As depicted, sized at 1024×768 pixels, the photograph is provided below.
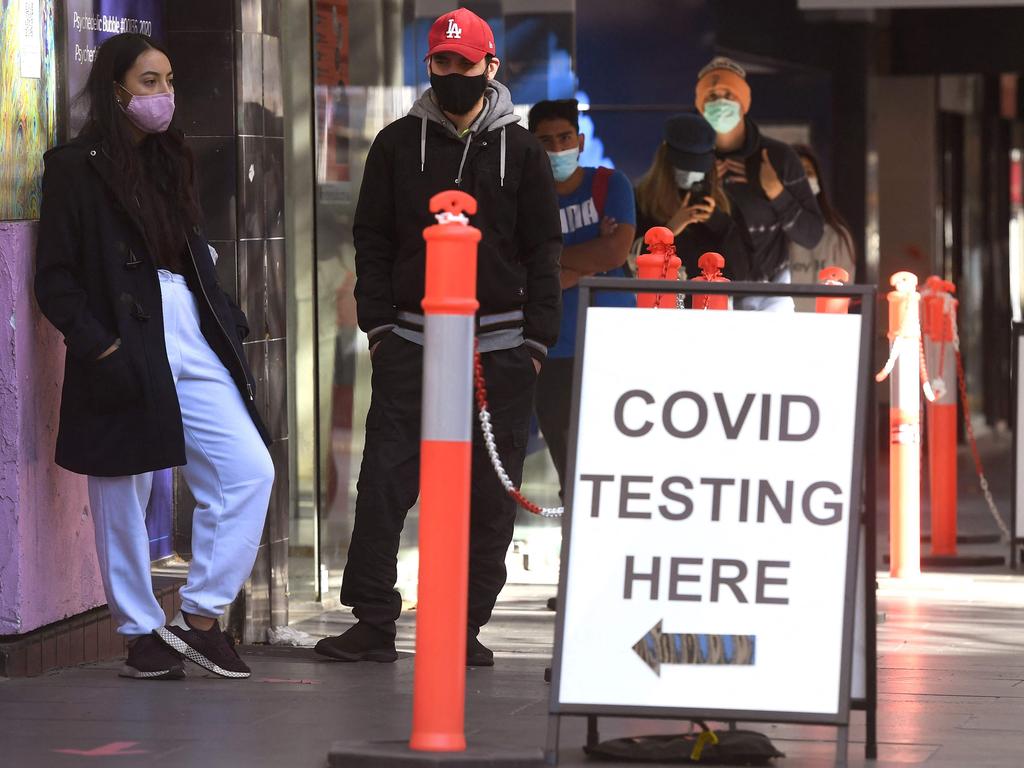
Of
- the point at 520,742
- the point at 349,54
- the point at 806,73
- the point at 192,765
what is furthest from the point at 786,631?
the point at 806,73

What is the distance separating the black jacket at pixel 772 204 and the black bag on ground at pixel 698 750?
5.37 metres

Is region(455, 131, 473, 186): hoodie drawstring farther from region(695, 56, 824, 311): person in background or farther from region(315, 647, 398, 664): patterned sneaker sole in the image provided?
region(695, 56, 824, 311): person in background

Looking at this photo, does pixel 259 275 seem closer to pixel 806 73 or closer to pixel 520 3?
pixel 520 3

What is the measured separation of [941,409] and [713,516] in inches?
233

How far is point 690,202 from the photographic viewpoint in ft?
29.8

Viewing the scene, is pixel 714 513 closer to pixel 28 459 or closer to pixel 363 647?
pixel 363 647

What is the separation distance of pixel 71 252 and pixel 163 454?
2.03ft

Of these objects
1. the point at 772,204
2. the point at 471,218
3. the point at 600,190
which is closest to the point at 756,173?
the point at 772,204

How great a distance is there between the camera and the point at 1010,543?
10289 mm

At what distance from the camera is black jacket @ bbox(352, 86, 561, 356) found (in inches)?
259

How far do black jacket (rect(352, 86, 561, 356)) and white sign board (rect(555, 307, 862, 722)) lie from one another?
1564 mm

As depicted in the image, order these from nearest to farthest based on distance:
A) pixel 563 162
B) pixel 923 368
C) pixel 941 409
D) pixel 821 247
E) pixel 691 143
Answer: pixel 563 162 → pixel 691 143 → pixel 923 368 → pixel 941 409 → pixel 821 247

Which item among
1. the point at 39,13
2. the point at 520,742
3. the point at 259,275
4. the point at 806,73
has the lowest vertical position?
the point at 520,742

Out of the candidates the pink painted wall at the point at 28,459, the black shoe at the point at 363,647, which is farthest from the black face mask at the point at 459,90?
the black shoe at the point at 363,647
